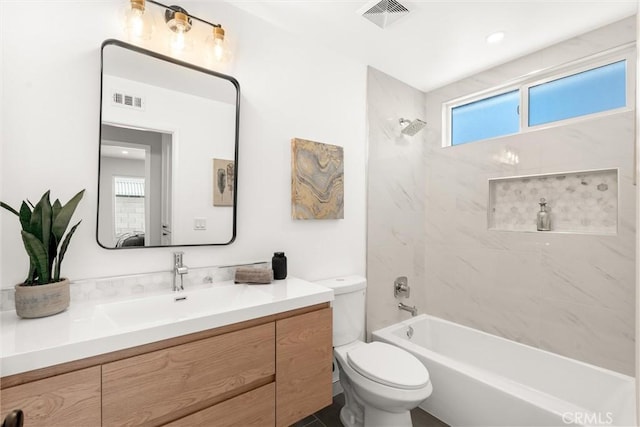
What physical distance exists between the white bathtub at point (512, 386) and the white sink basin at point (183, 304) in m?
1.24

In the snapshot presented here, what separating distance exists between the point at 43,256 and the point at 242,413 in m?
0.94

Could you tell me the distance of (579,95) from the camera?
2.08 metres

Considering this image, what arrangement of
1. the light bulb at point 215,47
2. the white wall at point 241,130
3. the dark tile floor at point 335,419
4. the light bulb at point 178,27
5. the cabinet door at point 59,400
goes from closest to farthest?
the cabinet door at point 59,400
the white wall at point 241,130
the light bulb at point 178,27
the light bulb at point 215,47
the dark tile floor at point 335,419

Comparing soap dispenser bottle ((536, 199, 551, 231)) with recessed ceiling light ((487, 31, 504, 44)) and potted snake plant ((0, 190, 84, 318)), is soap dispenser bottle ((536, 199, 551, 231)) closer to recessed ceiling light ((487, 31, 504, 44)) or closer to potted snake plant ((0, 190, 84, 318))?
recessed ceiling light ((487, 31, 504, 44))

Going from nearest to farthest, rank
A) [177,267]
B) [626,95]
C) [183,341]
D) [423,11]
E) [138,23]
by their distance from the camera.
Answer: [183,341] < [138,23] < [177,267] < [423,11] < [626,95]

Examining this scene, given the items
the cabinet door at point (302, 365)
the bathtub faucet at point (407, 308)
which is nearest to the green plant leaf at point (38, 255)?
the cabinet door at point (302, 365)

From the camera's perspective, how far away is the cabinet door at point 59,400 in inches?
31.6

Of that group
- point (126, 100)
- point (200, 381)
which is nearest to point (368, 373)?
point (200, 381)

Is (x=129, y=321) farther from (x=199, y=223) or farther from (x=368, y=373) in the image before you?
(x=368, y=373)

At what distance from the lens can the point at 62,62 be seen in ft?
4.12

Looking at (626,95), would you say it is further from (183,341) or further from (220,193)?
(183,341)

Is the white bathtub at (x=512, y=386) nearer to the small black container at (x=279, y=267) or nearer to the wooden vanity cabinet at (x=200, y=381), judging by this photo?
the wooden vanity cabinet at (x=200, y=381)

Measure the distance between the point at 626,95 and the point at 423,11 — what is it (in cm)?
137

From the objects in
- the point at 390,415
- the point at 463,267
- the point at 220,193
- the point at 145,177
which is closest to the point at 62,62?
the point at 145,177
